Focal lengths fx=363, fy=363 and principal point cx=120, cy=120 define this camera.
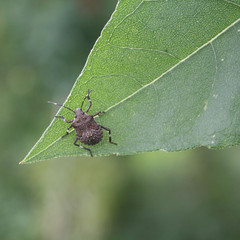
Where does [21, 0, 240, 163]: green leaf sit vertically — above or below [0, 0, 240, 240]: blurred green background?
below

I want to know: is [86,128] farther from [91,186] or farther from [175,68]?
[91,186]

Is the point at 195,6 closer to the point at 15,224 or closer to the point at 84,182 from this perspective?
the point at 84,182

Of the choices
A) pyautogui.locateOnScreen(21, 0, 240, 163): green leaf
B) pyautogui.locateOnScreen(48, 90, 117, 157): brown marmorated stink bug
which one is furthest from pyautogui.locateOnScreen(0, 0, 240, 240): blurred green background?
pyautogui.locateOnScreen(21, 0, 240, 163): green leaf

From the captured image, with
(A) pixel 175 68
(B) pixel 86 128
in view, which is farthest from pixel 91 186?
(A) pixel 175 68

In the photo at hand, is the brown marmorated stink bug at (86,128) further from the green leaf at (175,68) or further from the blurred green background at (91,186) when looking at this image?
the blurred green background at (91,186)

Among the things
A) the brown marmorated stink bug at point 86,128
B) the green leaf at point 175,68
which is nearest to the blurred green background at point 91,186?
the brown marmorated stink bug at point 86,128

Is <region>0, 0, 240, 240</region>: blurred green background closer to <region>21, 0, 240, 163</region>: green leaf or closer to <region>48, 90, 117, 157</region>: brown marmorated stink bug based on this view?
<region>48, 90, 117, 157</region>: brown marmorated stink bug
